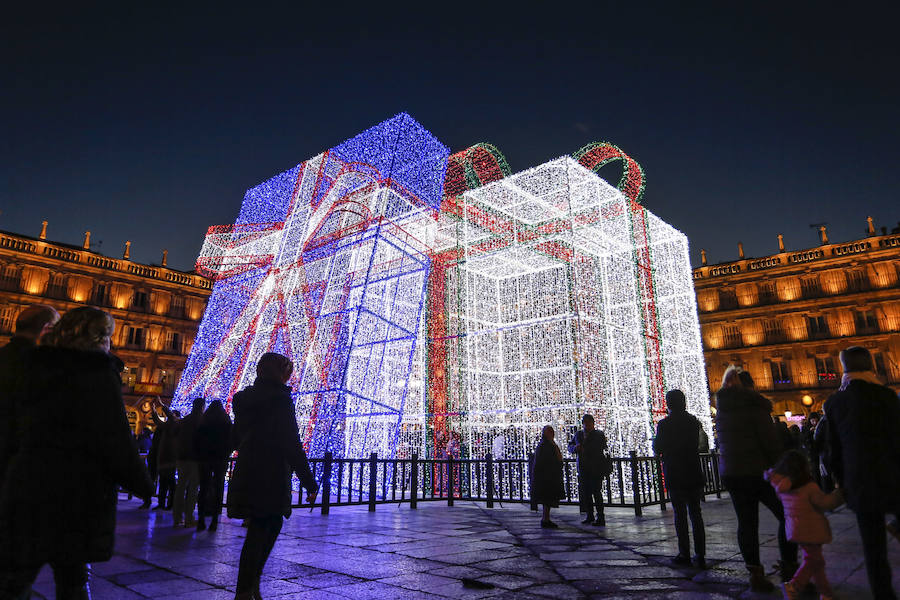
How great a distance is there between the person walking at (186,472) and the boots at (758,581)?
221 inches

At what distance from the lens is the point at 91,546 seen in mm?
2041

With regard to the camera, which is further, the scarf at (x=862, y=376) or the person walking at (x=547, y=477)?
the person walking at (x=547, y=477)

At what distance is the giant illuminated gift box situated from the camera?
10.6 metres

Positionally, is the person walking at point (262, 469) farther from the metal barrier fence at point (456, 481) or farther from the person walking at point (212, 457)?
the metal barrier fence at point (456, 481)

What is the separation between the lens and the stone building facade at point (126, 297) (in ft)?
110

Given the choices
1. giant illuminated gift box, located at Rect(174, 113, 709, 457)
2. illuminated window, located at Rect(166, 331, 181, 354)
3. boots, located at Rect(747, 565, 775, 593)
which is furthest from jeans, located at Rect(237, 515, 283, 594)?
illuminated window, located at Rect(166, 331, 181, 354)

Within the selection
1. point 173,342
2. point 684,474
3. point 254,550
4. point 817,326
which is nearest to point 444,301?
point 684,474

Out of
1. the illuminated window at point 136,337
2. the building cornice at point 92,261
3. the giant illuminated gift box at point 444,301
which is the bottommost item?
the giant illuminated gift box at point 444,301

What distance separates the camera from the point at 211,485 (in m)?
6.30

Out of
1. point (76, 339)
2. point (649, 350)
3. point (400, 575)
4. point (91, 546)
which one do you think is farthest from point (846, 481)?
point (649, 350)

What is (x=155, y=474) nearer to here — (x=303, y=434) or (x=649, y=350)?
(x=303, y=434)

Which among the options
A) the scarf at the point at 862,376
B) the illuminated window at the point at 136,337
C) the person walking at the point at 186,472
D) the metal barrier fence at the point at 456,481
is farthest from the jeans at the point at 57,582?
the illuminated window at the point at 136,337

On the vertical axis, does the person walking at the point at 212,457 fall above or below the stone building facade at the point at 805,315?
below

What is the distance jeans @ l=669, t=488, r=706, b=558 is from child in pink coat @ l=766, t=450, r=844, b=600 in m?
0.98
